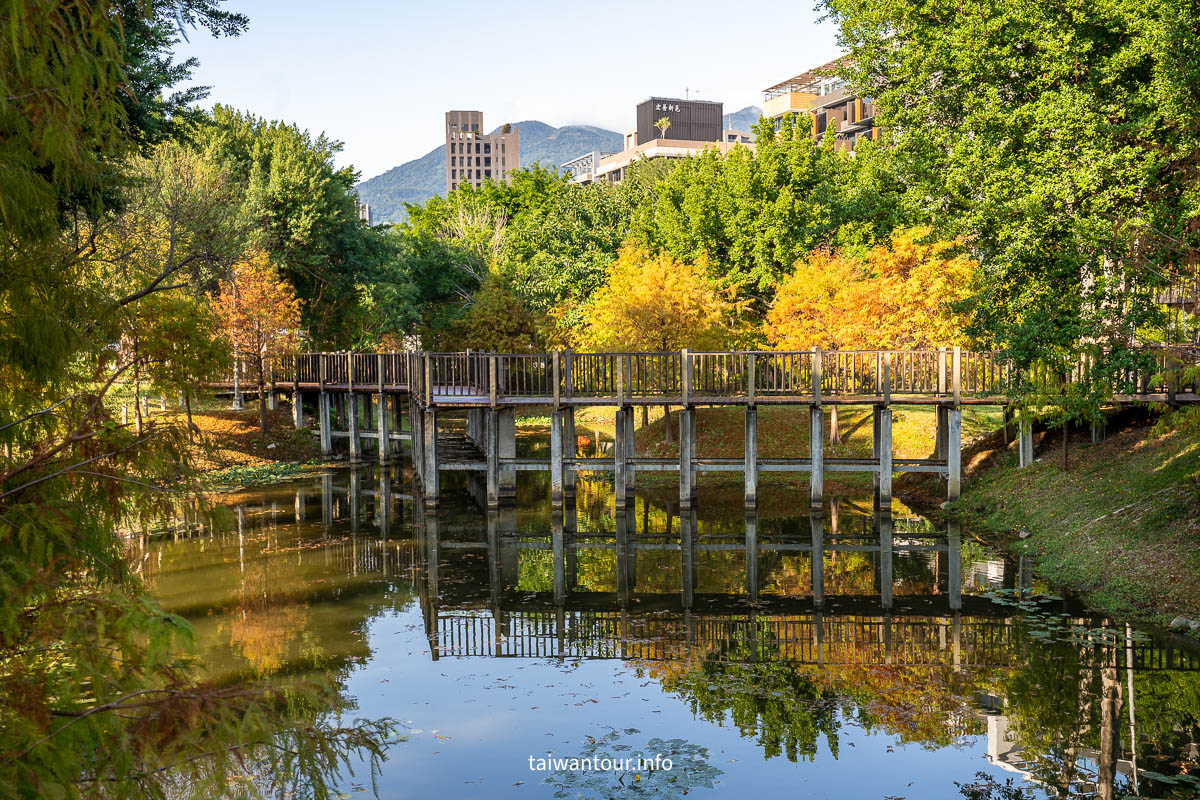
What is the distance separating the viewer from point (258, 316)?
3719 cm

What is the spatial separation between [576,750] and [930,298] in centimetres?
2037

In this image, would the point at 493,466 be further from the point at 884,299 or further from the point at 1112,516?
the point at 1112,516

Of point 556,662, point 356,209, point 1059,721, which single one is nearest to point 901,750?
point 1059,721

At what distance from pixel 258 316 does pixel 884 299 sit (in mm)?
23020

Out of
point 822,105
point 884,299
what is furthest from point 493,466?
point 822,105

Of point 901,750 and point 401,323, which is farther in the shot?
point 401,323

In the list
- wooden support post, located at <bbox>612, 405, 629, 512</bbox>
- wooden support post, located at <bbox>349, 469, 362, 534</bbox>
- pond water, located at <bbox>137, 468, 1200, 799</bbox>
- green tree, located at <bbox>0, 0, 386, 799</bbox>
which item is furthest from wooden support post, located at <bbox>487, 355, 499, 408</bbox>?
green tree, located at <bbox>0, 0, 386, 799</bbox>

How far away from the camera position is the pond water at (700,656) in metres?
10.3

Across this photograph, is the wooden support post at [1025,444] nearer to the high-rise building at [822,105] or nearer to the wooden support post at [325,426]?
the wooden support post at [325,426]

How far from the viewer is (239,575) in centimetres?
1873

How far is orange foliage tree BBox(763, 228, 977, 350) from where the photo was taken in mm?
27703

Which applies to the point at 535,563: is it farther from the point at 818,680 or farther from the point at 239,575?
the point at 818,680

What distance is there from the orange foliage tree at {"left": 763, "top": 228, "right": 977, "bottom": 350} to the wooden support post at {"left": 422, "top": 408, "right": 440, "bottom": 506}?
38.5 feet

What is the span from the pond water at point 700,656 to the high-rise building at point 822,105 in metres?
68.6
